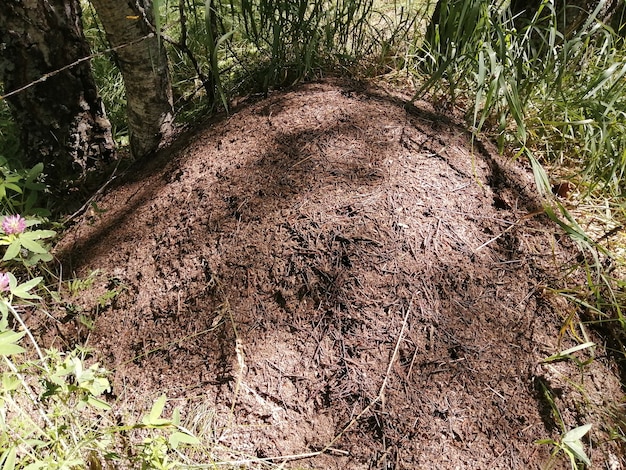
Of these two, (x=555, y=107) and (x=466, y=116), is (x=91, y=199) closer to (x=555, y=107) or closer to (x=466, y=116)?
(x=466, y=116)

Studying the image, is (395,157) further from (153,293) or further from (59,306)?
(59,306)

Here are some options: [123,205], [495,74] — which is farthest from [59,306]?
[495,74]

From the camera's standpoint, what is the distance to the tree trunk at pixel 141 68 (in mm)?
2098

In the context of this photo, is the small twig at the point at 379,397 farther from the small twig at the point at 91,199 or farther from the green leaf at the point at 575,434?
the small twig at the point at 91,199

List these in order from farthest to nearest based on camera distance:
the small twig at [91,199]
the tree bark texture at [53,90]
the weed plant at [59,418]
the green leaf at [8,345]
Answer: the small twig at [91,199] → the tree bark texture at [53,90] → the weed plant at [59,418] → the green leaf at [8,345]

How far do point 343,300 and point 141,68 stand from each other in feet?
4.66

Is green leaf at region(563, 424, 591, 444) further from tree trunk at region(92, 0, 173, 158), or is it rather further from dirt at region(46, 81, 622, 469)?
tree trunk at region(92, 0, 173, 158)

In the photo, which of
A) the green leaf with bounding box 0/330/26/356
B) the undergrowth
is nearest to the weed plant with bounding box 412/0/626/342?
the undergrowth

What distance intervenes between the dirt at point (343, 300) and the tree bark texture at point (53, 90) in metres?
0.44

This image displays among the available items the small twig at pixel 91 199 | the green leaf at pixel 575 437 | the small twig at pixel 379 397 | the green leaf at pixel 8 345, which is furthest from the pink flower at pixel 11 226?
the green leaf at pixel 575 437

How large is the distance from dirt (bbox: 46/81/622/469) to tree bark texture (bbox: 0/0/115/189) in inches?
17.2

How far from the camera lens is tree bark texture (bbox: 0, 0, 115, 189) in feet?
7.05

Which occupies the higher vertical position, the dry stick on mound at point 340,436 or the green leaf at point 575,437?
the green leaf at point 575,437

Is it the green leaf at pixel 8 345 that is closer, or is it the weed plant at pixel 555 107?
the green leaf at pixel 8 345
